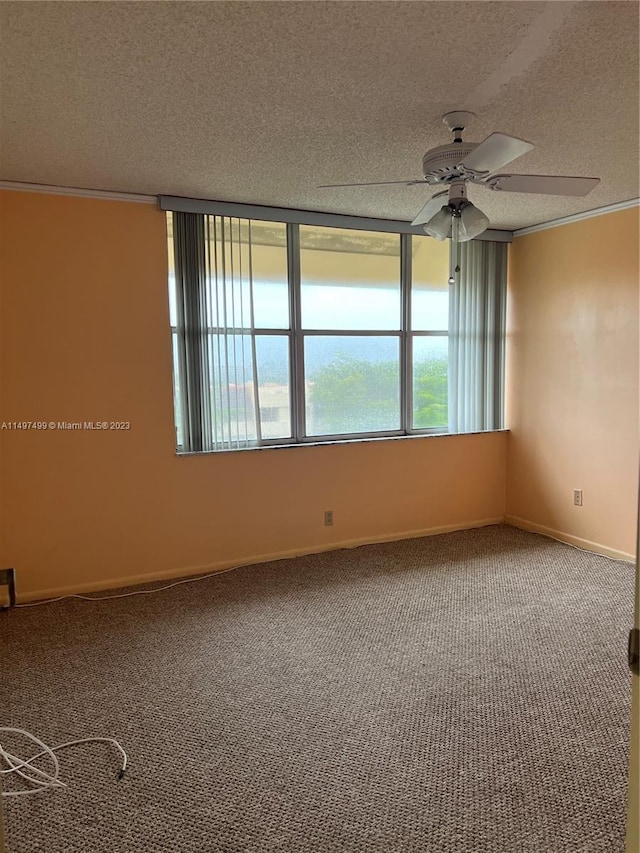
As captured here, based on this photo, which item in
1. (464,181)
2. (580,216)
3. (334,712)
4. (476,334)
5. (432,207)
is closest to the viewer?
(334,712)

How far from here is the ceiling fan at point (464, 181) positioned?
2227 mm

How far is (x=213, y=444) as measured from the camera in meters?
3.82

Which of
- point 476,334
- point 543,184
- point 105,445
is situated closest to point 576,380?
point 476,334

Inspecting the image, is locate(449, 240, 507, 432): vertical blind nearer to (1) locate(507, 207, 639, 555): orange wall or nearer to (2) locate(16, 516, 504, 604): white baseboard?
(1) locate(507, 207, 639, 555): orange wall

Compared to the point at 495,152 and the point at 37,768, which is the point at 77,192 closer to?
the point at 495,152

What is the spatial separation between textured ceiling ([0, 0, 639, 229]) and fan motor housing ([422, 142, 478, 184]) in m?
0.16

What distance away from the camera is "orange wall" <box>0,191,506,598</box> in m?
3.33

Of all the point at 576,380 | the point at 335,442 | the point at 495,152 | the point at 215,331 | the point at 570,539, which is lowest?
the point at 570,539

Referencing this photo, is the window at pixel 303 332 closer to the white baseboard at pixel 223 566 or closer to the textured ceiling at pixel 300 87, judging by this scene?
the textured ceiling at pixel 300 87

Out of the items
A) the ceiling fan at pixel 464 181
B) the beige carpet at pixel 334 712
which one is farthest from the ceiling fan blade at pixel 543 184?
the beige carpet at pixel 334 712

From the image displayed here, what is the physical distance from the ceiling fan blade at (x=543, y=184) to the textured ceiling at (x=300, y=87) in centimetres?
29

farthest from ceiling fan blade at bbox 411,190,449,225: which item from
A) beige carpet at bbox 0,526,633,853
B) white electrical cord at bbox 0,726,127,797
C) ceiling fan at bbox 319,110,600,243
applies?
white electrical cord at bbox 0,726,127,797

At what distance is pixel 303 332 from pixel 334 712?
2.61m

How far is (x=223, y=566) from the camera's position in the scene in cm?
390
